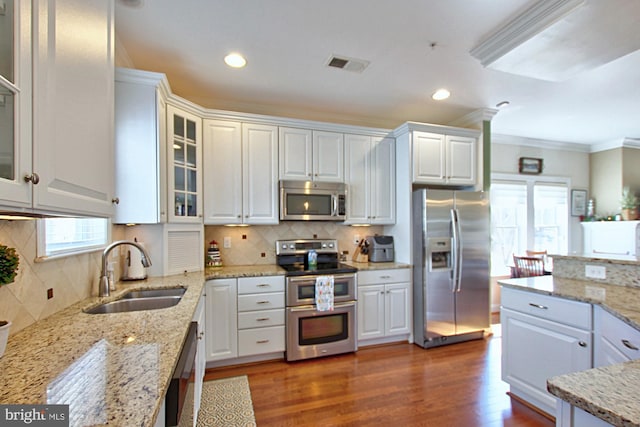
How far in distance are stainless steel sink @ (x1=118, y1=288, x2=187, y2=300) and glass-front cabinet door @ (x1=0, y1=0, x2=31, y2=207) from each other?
150 cm

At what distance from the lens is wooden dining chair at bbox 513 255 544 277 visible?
3.88 meters

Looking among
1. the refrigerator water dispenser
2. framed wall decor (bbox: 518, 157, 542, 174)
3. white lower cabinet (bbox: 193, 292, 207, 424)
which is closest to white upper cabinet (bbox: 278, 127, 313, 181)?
the refrigerator water dispenser

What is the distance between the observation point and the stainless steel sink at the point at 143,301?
1825mm

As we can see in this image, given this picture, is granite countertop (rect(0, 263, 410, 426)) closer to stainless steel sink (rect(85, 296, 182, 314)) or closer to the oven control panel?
stainless steel sink (rect(85, 296, 182, 314))

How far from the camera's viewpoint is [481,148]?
3.64 meters

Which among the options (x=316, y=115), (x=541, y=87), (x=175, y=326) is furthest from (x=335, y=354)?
(x=541, y=87)

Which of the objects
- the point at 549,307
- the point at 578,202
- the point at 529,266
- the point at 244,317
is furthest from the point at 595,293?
the point at 578,202

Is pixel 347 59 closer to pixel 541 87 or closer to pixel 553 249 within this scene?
pixel 541 87

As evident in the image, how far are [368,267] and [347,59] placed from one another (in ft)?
6.57

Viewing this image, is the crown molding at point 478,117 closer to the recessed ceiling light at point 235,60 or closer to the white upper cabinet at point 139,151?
the recessed ceiling light at point 235,60

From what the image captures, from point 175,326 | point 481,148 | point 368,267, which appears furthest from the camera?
point 481,148

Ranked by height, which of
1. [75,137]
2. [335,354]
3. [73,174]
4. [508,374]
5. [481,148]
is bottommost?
[335,354]

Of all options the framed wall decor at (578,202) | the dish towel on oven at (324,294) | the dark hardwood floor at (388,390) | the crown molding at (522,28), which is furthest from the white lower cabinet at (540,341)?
the framed wall decor at (578,202)

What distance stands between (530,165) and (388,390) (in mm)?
4347
